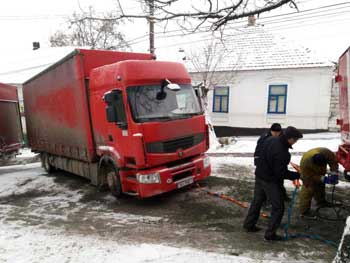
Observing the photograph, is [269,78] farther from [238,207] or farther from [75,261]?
[75,261]

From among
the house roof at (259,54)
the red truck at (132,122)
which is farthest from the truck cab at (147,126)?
the house roof at (259,54)

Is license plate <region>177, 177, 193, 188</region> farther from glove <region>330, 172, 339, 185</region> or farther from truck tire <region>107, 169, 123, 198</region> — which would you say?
glove <region>330, 172, 339, 185</region>

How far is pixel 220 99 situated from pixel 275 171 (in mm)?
15496

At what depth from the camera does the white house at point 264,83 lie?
54.4 ft

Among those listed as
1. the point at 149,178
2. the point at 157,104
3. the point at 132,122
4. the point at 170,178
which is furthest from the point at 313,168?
the point at 132,122

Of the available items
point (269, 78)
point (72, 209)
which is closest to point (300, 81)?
point (269, 78)

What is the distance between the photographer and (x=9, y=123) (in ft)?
45.3

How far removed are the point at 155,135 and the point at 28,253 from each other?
2.90m

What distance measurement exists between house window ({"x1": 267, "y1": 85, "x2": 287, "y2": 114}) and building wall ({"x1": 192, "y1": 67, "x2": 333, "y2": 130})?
7.9 inches

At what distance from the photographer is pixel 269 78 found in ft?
57.8

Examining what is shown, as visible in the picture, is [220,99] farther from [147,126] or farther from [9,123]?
[147,126]

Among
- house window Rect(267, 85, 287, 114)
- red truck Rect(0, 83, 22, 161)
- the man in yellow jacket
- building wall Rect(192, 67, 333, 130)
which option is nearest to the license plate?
the man in yellow jacket

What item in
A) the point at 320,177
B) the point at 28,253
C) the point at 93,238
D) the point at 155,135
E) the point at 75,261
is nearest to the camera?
the point at 75,261

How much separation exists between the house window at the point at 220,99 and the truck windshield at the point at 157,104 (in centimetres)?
1282
